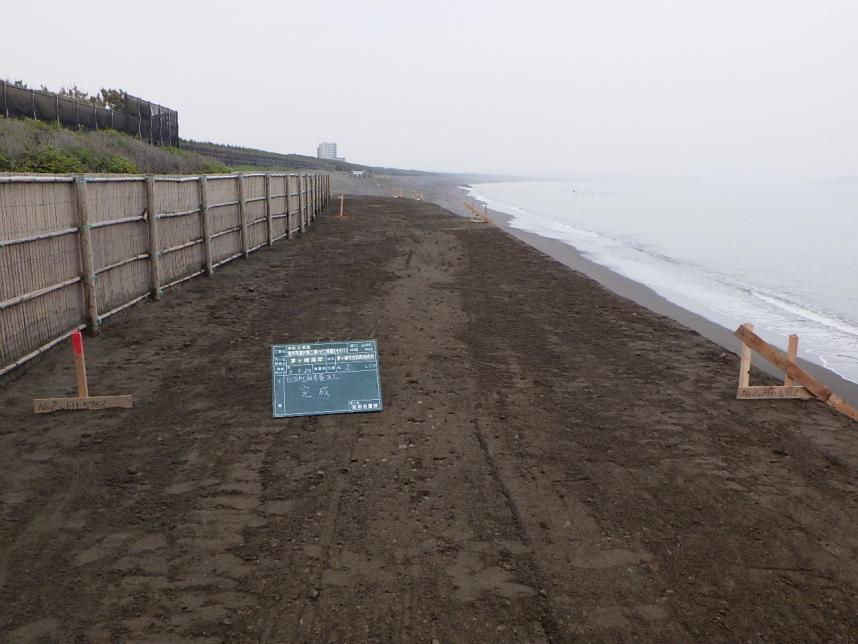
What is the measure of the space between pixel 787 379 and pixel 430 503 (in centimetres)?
474

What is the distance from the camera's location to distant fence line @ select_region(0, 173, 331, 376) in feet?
Answer: 24.3

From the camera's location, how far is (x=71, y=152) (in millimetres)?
19188

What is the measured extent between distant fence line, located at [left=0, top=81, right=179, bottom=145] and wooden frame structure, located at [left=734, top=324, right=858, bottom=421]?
73.8 feet

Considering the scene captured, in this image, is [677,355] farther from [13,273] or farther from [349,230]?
[349,230]

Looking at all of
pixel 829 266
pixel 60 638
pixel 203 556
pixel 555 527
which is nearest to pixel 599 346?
pixel 555 527

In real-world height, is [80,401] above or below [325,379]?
below

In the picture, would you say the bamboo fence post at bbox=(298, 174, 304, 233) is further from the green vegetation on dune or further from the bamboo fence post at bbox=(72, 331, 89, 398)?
the bamboo fence post at bbox=(72, 331, 89, 398)

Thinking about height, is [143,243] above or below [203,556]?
above

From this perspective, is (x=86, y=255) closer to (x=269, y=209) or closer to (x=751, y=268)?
(x=269, y=209)

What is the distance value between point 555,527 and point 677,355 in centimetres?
553

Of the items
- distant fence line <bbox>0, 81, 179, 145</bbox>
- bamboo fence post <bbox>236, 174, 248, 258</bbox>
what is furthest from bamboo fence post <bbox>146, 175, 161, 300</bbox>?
distant fence line <bbox>0, 81, 179, 145</bbox>

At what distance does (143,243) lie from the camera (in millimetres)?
11070

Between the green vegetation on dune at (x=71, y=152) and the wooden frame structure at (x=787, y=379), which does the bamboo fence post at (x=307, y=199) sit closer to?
the green vegetation on dune at (x=71, y=152)

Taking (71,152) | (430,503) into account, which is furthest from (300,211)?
(430,503)
